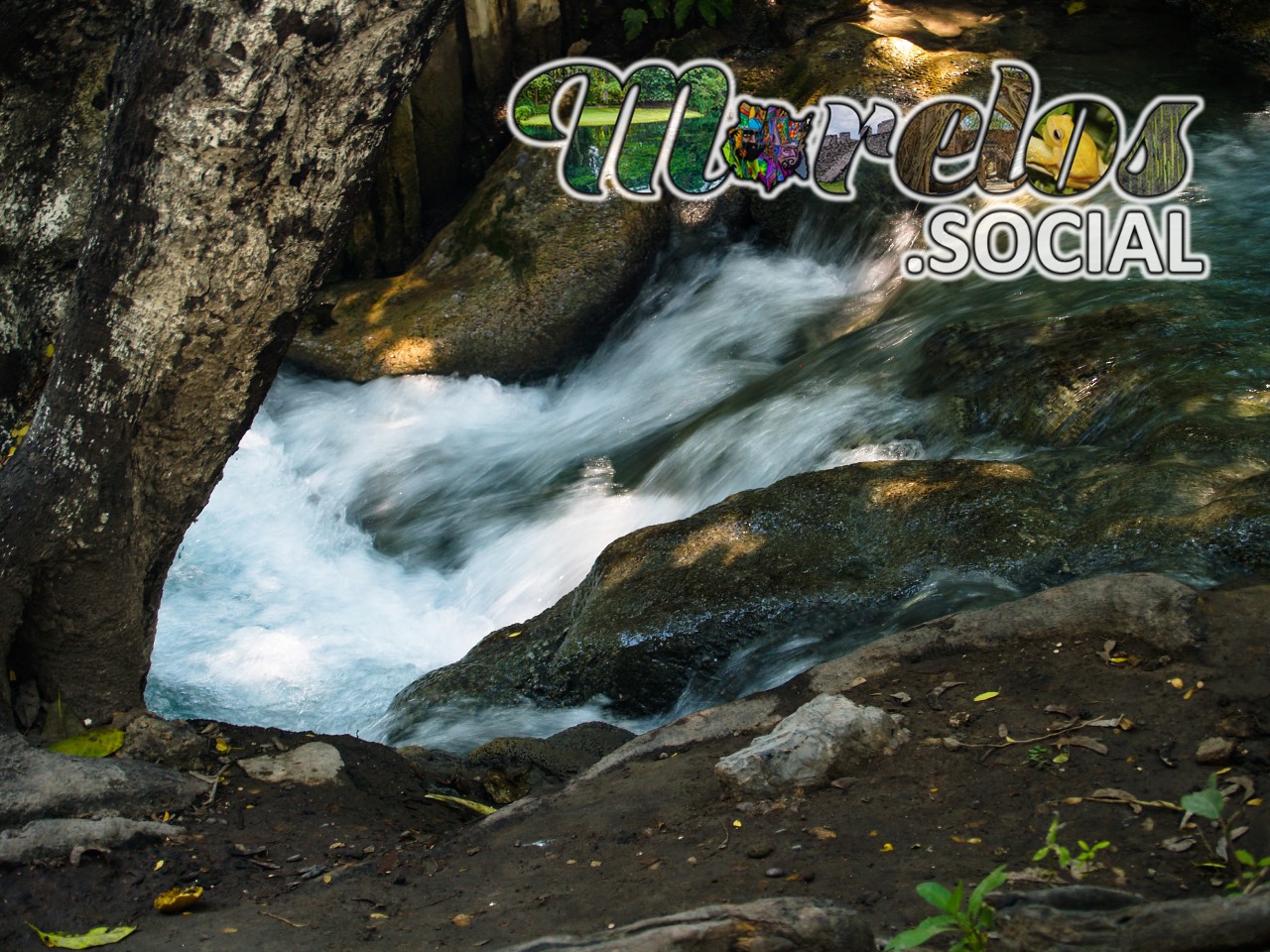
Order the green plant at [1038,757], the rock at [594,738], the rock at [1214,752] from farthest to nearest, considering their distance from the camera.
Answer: the rock at [594,738], the green plant at [1038,757], the rock at [1214,752]

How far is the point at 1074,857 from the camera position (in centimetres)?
262

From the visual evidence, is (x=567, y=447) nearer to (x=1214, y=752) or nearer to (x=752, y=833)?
(x=752, y=833)

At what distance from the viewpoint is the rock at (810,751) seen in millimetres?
3221

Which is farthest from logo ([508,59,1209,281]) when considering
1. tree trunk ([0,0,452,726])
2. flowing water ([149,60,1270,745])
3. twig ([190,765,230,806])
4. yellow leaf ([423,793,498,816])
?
twig ([190,765,230,806])

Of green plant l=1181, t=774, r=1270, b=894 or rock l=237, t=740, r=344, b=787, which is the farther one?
rock l=237, t=740, r=344, b=787

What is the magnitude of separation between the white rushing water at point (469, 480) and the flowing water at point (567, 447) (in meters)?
0.02

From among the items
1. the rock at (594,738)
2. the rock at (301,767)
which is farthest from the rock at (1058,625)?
the rock at (301,767)

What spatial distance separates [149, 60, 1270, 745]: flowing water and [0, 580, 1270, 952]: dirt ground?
3.29 ft

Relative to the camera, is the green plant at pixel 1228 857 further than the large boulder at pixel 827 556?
No

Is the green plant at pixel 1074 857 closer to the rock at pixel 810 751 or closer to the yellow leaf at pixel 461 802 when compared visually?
the rock at pixel 810 751

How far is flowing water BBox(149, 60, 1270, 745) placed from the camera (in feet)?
21.0

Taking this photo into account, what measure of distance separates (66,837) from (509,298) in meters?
7.26

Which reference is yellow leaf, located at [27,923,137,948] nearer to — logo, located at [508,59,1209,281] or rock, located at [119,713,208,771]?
rock, located at [119,713,208,771]

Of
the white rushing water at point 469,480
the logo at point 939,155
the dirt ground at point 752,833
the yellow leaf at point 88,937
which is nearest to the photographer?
the dirt ground at point 752,833
